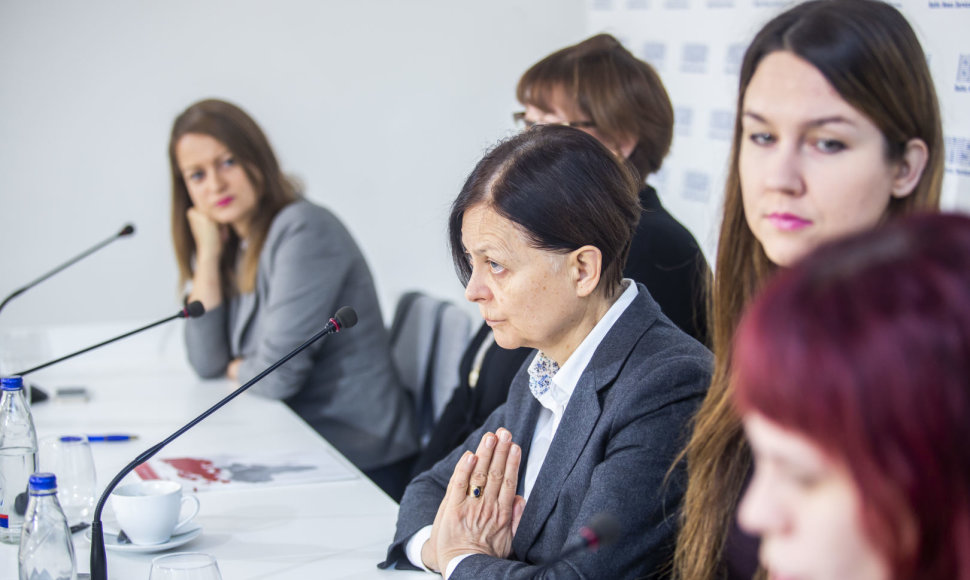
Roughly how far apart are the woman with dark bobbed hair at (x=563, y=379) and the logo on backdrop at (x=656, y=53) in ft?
5.90

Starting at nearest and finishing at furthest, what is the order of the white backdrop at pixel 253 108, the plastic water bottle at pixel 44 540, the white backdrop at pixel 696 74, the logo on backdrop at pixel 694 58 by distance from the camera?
1. the plastic water bottle at pixel 44 540
2. the white backdrop at pixel 696 74
3. the logo on backdrop at pixel 694 58
4. the white backdrop at pixel 253 108

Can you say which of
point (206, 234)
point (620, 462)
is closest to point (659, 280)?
point (620, 462)

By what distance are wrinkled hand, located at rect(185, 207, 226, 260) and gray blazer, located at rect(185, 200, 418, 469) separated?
218 mm

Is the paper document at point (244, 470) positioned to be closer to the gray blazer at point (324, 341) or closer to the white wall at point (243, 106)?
the gray blazer at point (324, 341)

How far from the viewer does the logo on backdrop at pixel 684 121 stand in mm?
3105

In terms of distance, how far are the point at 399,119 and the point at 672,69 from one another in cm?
147

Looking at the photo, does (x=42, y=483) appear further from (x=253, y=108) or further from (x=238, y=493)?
(x=253, y=108)

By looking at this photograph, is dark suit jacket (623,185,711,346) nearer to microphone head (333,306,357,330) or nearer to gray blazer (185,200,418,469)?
microphone head (333,306,357,330)

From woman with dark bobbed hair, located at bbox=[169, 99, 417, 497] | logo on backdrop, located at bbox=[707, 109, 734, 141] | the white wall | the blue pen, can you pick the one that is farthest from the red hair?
the white wall

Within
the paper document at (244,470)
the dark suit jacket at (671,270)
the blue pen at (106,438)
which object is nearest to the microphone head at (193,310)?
the paper document at (244,470)

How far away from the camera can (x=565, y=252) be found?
1.52 m

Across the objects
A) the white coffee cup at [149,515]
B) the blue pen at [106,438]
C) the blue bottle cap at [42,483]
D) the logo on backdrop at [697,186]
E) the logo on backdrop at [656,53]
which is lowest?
the blue pen at [106,438]

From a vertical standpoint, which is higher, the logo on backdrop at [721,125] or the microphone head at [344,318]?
the logo on backdrop at [721,125]

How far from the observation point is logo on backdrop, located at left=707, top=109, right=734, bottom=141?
9.48ft
